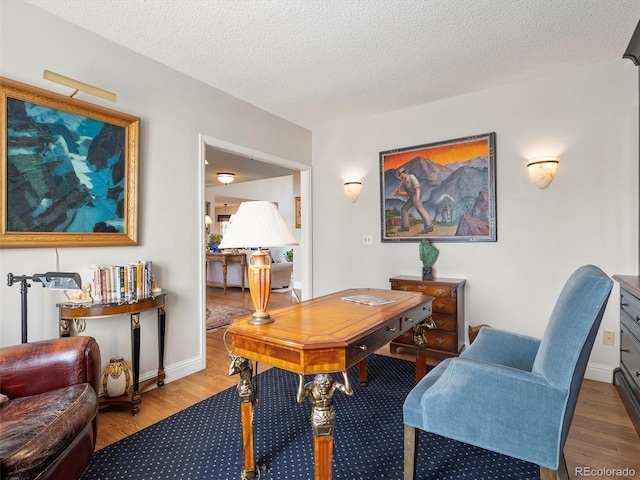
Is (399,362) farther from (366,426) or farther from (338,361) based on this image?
(338,361)

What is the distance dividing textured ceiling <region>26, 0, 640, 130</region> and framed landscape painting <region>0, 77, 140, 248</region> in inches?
23.9

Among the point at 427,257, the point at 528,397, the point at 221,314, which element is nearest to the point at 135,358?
the point at 528,397

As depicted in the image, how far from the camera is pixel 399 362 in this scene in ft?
10.4

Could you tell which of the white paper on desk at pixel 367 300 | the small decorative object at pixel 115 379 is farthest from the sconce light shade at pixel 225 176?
the white paper on desk at pixel 367 300

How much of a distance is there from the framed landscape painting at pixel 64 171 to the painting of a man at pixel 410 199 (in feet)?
8.32

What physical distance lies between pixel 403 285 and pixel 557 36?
2241 mm

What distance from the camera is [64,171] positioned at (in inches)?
86.7

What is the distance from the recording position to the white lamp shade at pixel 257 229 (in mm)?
1592

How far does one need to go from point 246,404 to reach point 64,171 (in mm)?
1862

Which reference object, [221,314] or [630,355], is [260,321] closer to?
[630,355]

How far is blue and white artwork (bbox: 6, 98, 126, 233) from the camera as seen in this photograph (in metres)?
2.00

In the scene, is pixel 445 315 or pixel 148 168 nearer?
pixel 148 168

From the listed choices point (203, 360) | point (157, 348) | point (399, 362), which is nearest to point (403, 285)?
point (399, 362)

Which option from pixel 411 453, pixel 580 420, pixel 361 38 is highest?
pixel 361 38
